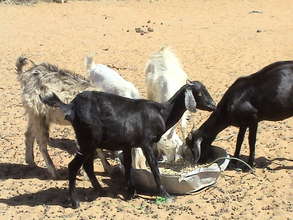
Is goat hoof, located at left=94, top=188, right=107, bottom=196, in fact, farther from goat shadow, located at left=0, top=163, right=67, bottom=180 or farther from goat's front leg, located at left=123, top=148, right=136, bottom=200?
goat shadow, located at left=0, top=163, right=67, bottom=180

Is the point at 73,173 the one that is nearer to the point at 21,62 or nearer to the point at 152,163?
the point at 152,163

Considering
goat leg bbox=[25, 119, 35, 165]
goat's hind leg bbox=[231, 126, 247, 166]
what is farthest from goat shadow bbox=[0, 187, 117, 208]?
goat's hind leg bbox=[231, 126, 247, 166]

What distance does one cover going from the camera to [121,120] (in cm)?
586

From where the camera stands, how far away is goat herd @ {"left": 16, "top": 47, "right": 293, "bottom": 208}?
230 inches

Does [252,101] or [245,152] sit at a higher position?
[252,101]

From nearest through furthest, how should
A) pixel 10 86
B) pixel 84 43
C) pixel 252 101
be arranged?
pixel 252 101 < pixel 10 86 < pixel 84 43

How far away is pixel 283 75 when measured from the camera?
684cm

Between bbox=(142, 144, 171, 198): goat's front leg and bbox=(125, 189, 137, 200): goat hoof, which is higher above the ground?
bbox=(142, 144, 171, 198): goat's front leg

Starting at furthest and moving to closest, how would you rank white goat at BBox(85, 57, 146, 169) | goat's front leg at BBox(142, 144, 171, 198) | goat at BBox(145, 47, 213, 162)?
goat at BBox(145, 47, 213, 162) < white goat at BBox(85, 57, 146, 169) < goat's front leg at BBox(142, 144, 171, 198)

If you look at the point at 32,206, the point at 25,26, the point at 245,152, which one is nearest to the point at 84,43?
the point at 25,26

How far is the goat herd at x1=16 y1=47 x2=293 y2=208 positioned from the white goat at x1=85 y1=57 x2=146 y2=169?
0.04 feet

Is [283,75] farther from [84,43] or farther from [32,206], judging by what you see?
[84,43]

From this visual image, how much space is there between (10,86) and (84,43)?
4.07 m

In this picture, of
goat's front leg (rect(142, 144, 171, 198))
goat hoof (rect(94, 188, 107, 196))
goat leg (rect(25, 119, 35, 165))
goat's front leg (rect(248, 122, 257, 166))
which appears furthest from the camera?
goat leg (rect(25, 119, 35, 165))
